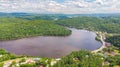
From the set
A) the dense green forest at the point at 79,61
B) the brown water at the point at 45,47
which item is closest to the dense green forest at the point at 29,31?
the brown water at the point at 45,47

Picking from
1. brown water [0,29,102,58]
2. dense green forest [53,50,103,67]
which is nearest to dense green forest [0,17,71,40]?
brown water [0,29,102,58]

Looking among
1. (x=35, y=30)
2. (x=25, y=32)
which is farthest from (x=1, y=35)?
(x=35, y=30)

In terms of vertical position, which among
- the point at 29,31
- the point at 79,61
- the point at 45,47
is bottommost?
the point at 45,47

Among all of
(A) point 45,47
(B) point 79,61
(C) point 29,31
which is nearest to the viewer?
(B) point 79,61

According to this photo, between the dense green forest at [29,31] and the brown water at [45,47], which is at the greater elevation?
the dense green forest at [29,31]

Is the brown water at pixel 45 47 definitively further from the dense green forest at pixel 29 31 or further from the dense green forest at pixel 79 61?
the dense green forest at pixel 79 61

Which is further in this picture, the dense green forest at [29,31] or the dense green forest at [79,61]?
the dense green forest at [29,31]

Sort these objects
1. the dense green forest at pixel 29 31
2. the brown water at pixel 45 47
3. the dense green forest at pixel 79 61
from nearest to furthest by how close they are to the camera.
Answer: the dense green forest at pixel 79 61, the brown water at pixel 45 47, the dense green forest at pixel 29 31

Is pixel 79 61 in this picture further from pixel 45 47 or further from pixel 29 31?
pixel 29 31

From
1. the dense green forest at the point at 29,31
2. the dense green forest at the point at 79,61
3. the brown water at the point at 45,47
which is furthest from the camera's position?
the dense green forest at the point at 29,31

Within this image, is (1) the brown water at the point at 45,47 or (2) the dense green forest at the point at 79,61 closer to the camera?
(2) the dense green forest at the point at 79,61

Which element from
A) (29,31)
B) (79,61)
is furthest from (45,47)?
(29,31)
